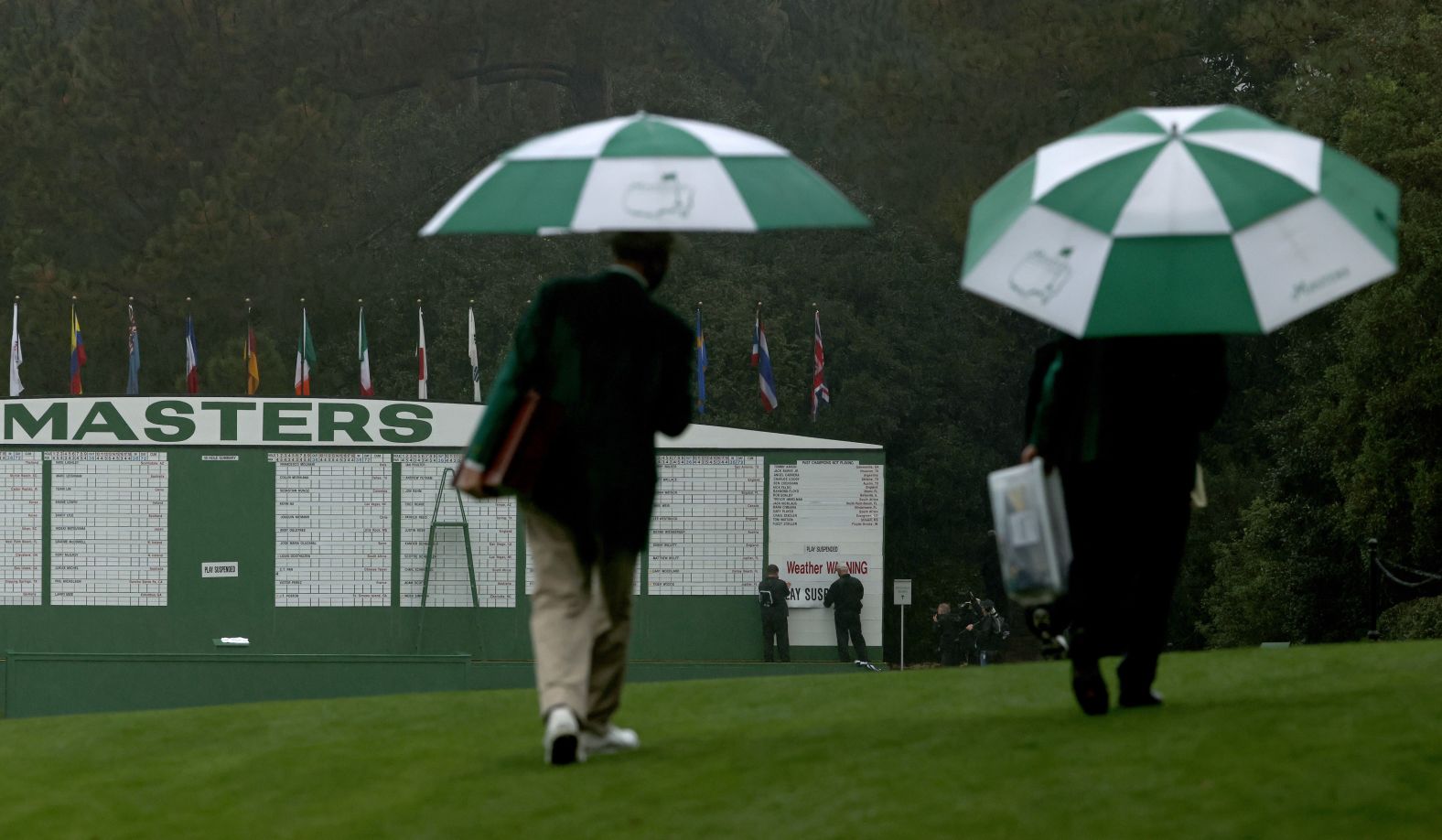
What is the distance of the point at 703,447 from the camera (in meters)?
22.2

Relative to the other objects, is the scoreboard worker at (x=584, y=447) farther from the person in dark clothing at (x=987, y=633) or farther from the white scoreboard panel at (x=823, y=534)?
the person in dark clothing at (x=987, y=633)

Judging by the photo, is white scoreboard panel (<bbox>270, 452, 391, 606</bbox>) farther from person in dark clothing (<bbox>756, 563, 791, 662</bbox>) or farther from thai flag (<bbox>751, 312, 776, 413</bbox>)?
thai flag (<bbox>751, 312, 776, 413</bbox>)

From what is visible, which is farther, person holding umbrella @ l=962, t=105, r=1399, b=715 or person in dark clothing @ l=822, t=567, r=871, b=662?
person in dark clothing @ l=822, t=567, r=871, b=662

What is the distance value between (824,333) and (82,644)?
2628cm

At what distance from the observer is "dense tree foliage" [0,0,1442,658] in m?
43.8

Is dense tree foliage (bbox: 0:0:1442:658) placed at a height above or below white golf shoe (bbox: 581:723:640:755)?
above

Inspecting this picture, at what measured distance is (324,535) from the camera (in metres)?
21.8

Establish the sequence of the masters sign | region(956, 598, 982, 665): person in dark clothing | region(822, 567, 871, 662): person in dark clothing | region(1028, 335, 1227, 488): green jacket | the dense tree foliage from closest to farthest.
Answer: region(1028, 335, 1227, 488): green jacket, the masters sign, region(822, 567, 871, 662): person in dark clothing, region(956, 598, 982, 665): person in dark clothing, the dense tree foliage

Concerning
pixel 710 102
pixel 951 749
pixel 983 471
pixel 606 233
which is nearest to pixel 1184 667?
pixel 951 749

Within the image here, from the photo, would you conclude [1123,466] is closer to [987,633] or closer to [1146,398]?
[1146,398]

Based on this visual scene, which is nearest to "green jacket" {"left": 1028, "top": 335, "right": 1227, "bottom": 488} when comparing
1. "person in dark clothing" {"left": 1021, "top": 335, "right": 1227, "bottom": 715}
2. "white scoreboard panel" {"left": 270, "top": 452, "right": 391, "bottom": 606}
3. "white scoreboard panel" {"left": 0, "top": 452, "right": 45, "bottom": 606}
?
"person in dark clothing" {"left": 1021, "top": 335, "right": 1227, "bottom": 715}

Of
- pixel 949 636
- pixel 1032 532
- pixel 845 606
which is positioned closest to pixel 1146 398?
pixel 1032 532

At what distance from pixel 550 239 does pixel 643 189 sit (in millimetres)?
41106

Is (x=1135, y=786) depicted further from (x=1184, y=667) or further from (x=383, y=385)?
(x=383, y=385)
